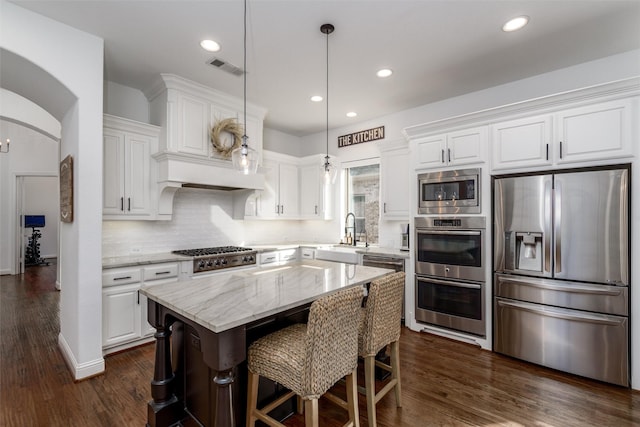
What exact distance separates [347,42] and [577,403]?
343cm

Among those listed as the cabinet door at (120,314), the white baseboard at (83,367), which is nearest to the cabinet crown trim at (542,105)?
the cabinet door at (120,314)

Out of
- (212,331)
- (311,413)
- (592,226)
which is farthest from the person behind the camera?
A: (592,226)

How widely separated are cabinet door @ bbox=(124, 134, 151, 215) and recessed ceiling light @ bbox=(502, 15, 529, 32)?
12.3 feet

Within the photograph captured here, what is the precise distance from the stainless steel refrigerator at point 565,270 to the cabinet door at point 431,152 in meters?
0.72

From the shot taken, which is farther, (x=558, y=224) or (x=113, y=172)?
(x=113, y=172)

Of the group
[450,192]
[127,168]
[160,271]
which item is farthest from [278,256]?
[450,192]

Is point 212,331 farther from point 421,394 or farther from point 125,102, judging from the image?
point 125,102

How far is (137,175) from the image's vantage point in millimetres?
3447

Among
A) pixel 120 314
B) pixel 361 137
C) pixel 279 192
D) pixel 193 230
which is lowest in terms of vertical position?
pixel 120 314

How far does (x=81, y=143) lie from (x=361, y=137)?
369cm

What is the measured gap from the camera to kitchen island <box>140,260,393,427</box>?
57.7 inches

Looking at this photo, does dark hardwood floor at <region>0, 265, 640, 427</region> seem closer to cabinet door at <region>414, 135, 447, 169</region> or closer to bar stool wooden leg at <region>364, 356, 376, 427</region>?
bar stool wooden leg at <region>364, 356, 376, 427</region>

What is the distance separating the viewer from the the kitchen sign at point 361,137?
15.6 feet

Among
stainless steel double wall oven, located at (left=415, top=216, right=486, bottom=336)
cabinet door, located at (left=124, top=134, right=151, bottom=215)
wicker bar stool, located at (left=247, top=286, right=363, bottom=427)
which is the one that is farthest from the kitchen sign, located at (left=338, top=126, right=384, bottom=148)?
wicker bar stool, located at (left=247, top=286, right=363, bottom=427)
